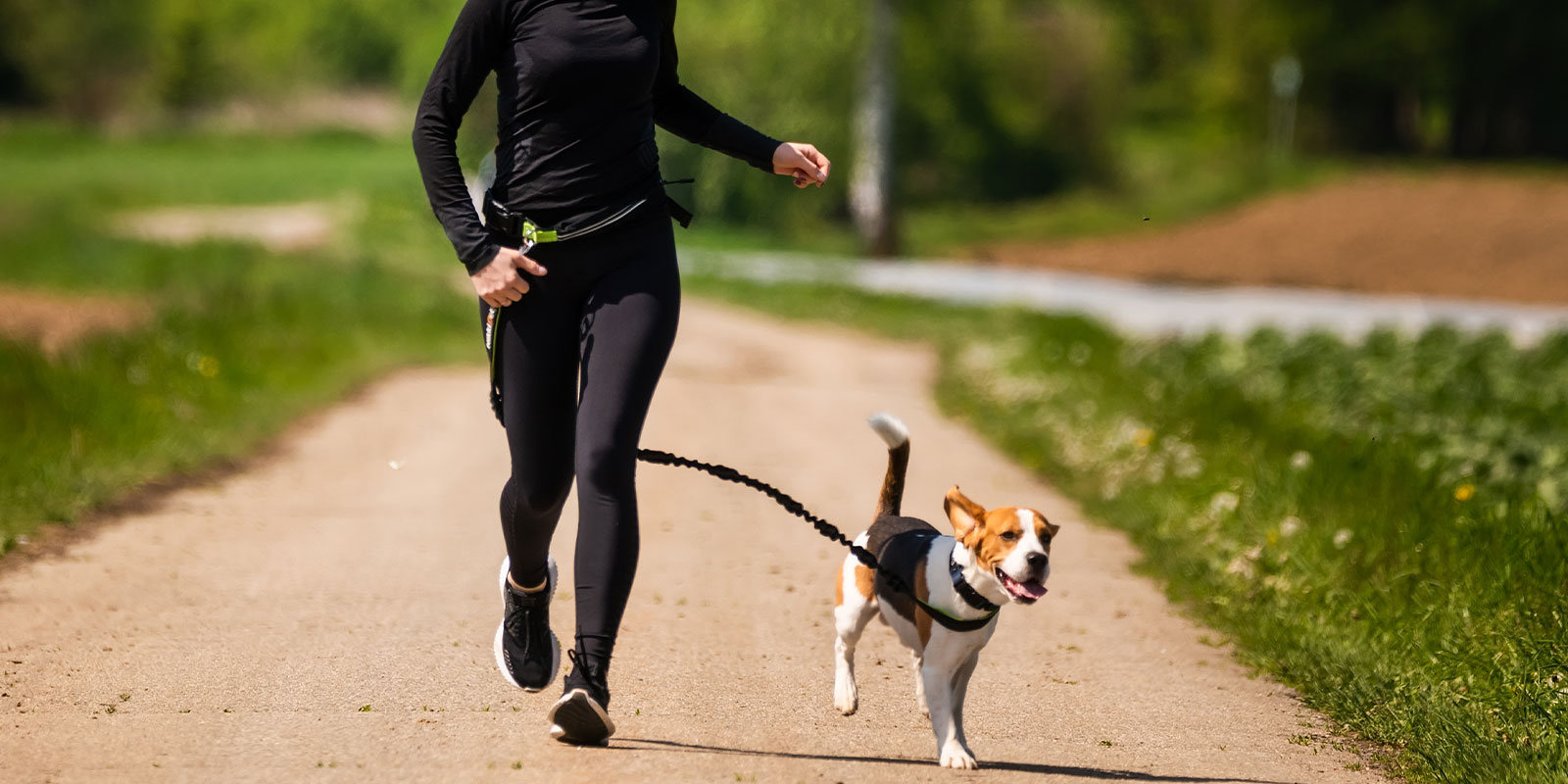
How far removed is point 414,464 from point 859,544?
567 cm

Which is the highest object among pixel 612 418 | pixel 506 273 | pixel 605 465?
pixel 506 273

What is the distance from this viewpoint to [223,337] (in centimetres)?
1434

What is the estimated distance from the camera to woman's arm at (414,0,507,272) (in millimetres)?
4496

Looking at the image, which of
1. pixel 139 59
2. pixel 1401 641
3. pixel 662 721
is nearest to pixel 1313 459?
pixel 1401 641

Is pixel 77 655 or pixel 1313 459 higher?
pixel 77 655

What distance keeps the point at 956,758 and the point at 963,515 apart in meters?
0.62

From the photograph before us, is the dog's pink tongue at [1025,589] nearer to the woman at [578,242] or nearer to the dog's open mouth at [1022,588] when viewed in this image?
the dog's open mouth at [1022,588]

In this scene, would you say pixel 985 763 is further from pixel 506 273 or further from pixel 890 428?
pixel 506 273

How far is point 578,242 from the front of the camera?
4559mm

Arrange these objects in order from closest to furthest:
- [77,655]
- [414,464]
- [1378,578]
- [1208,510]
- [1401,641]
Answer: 1. [77,655]
2. [1401,641]
3. [1378,578]
4. [1208,510]
5. [414,464]

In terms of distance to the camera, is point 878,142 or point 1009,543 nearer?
point 1009,543

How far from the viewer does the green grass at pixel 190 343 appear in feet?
30.8

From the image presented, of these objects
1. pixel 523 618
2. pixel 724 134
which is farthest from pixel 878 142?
pixel 523 618

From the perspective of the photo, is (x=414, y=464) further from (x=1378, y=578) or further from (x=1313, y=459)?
(x=1378, y=578)
